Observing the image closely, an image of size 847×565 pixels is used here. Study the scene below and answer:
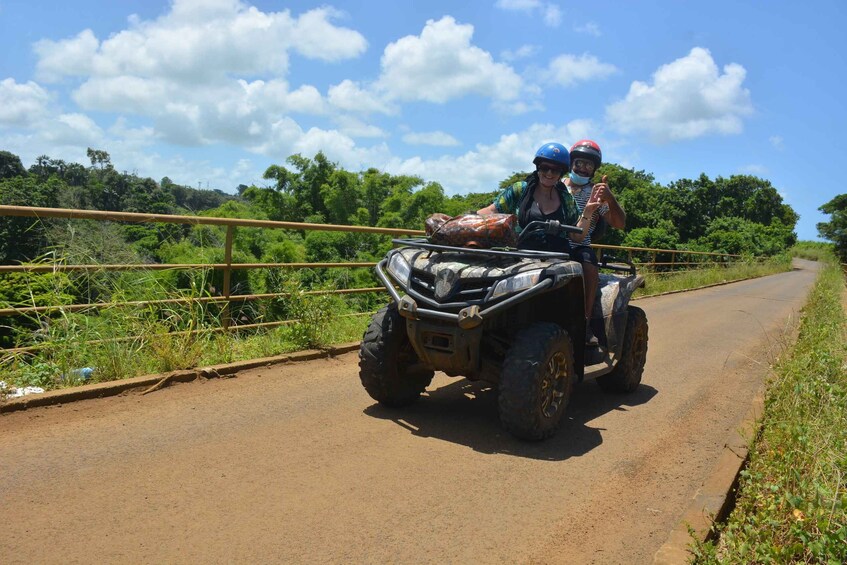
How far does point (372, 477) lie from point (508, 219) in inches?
79.0

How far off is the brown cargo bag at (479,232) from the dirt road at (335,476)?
4.50 ft

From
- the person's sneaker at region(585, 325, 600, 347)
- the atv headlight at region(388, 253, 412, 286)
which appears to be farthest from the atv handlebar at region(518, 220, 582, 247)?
the person's sneaker at region(585, 325, 600, 347)

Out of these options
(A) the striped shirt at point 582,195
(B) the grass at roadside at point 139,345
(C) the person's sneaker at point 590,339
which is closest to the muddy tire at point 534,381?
(C) the person's sneaker at point 590,339

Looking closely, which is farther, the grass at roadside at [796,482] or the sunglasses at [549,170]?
the sunglasses at [549,170]

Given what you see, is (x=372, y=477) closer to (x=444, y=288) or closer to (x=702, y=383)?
(x=444, y=288)

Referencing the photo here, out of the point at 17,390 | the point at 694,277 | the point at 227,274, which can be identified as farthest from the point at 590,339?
the point at 694,277

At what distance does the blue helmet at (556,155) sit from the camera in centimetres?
557

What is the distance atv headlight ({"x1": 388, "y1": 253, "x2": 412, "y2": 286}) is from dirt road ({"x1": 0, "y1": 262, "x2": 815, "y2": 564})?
3.51 ft

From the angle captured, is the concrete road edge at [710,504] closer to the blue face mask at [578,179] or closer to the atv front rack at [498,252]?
the atv front rack at [498,252]

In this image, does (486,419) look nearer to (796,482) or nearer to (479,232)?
(479,232)

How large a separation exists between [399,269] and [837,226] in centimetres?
7914

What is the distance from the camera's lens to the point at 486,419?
5.41 m

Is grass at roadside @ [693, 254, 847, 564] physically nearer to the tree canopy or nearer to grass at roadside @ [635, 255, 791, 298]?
grass at roadside @ [635, 255, 791, 298]

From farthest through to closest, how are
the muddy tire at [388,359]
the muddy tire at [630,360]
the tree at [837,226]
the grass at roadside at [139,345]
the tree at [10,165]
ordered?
the tree at [837,226] → the tree at [10,165] → the muddy tire at [630,360] → the grass at roadside at [139,345] → the muddy tire at [388,359]
